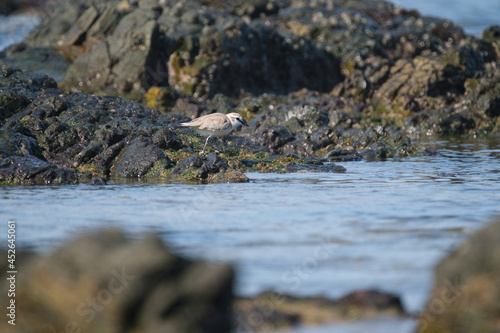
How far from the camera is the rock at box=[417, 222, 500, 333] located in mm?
4953

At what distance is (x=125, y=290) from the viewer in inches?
186

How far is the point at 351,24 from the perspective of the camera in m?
43.1

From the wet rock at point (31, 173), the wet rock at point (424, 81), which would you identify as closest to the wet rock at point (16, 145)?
the wet rock at point (31, 173)

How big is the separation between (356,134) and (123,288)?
1651 cm

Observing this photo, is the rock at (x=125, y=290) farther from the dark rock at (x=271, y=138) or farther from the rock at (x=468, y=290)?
the dark rock at (x=271, y=138)

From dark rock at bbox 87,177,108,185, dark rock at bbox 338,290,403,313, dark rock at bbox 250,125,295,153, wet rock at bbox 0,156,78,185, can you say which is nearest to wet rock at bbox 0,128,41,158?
wet rock at bbox 0,156,78,185

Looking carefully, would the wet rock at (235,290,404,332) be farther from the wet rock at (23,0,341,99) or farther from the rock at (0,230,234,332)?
the wet rock at (23,0,341,99)

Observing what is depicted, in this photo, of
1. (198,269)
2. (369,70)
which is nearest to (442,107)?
(369,70)

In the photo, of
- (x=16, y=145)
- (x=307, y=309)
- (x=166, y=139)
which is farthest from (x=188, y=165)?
(x=307, y=309)

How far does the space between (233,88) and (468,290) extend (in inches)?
1137

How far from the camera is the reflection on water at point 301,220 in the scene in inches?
271

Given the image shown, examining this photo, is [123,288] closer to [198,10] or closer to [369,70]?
[369,70]

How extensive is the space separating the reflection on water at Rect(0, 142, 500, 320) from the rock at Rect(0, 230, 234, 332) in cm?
148

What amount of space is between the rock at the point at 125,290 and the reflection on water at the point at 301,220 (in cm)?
148
